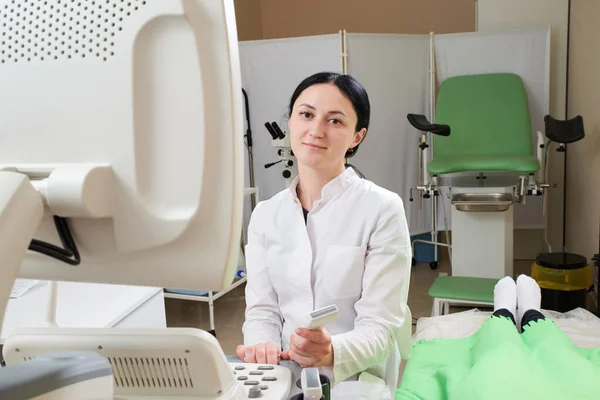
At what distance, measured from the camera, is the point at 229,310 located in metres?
3.60

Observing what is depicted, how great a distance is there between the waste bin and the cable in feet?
9.34

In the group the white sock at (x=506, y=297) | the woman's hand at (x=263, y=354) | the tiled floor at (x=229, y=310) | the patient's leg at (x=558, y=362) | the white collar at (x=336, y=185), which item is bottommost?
the tiled floor at (x=229, y=310)

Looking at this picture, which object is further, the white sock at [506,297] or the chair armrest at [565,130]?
the chair armrest at [565,130]

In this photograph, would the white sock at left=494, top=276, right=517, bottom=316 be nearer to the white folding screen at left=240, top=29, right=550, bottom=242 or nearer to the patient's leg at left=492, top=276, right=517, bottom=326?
the patient's leg at left=492, top=276, right=517, bottom=326

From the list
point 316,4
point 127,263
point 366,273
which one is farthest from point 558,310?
point 316,4

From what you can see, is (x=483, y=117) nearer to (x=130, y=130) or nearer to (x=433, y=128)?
(x=433, y=128)

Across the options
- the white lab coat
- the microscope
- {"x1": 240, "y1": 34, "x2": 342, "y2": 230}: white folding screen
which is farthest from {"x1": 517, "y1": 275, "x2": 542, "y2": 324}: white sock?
{"x1": 240, "y1": 34, "x2": 342, "y2": 230}: white folding screen

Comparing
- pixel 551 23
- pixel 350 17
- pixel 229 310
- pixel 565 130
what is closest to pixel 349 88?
pixel 565 130

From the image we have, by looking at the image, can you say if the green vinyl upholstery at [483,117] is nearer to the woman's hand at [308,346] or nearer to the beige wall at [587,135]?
the beige wall at [587,135]

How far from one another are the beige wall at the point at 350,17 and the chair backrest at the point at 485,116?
1902mm

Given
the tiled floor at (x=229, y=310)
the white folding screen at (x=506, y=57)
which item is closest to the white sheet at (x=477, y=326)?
the tiled floor at (x=229, y=310)

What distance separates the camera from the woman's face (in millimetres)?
1341

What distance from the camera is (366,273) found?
1295 mm

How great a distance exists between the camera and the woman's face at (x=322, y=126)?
4.40 ft
